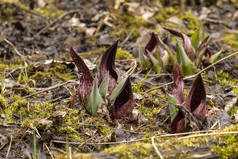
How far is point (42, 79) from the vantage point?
3406 mm

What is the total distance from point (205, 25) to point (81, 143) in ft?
14.2

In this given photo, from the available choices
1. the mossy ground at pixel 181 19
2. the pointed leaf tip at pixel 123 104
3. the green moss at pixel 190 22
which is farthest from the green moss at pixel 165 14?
the pointed leaf tip at pixel 123 104

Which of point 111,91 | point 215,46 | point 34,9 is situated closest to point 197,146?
point 111,91

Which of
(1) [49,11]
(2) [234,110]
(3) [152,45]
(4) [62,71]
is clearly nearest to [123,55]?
(3) [152,45]

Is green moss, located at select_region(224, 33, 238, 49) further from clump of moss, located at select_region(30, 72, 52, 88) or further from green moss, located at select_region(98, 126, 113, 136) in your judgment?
green moss, located at select_region(98, 126, 113, 136)

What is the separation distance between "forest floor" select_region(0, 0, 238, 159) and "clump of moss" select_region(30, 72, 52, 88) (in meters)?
0.01

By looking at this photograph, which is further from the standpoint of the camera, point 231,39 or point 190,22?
point 190,22

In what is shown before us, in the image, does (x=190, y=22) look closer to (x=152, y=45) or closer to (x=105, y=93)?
(x=152, y=45)

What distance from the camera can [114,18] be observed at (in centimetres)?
532

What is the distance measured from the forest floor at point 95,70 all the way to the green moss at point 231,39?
20 millimetres

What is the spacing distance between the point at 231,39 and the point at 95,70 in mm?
2721

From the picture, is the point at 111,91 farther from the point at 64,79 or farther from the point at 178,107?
the point at 64,79

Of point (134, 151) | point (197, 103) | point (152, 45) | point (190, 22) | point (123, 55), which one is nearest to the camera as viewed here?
point (134, 151)

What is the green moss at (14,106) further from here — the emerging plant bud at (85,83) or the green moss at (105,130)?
the green moss at (105,130)
